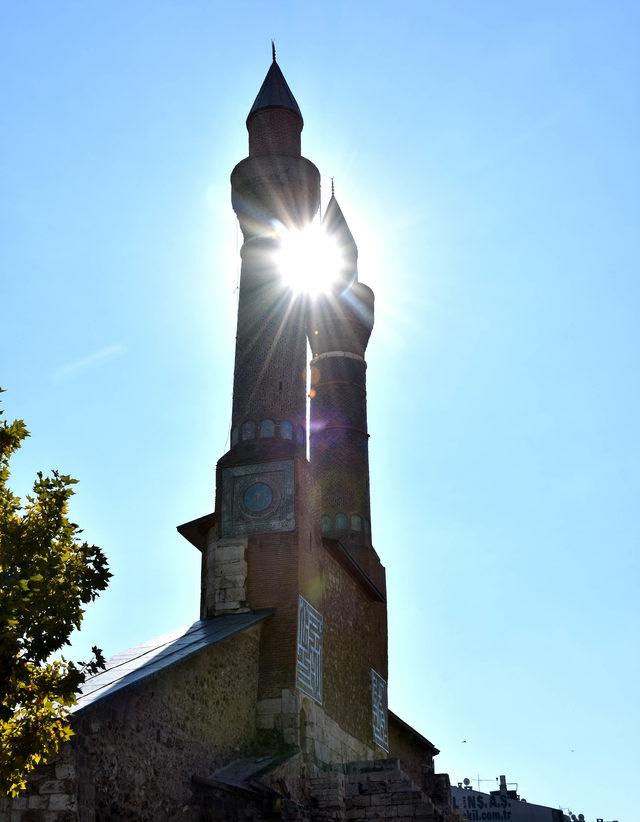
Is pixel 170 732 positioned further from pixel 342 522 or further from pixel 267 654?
pixel 342 522

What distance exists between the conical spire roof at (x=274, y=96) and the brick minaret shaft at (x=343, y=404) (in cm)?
757

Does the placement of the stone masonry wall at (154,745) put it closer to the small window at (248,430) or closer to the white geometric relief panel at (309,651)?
the white geometric relief panel at (309,651)

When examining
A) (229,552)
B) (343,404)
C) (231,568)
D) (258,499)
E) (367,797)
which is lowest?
(367,797)

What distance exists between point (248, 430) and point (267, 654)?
451cm

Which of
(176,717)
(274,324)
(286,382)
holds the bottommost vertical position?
(176,717)

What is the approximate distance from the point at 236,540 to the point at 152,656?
11.3 ft

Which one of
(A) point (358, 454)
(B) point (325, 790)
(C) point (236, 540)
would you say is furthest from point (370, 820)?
(A) point (358, 454)

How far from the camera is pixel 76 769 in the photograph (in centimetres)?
973

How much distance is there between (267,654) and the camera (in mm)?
15242

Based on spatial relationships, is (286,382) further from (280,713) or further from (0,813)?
(0,813)

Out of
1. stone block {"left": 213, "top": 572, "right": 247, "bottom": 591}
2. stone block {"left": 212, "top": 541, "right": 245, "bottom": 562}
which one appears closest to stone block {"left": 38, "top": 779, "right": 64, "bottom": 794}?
stone block {"left": 213, "top": 572, "right": 247, "bottom": 591}

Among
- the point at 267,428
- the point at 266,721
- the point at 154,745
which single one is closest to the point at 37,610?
the point at 154,745

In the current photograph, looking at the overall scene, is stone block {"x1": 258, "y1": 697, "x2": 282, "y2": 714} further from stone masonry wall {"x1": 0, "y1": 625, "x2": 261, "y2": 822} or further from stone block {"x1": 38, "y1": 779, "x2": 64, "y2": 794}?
stone block {"x1": 38, "y1": 779, "x2": 64, "y2": 794}

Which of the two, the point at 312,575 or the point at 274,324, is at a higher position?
the point at 274,324
